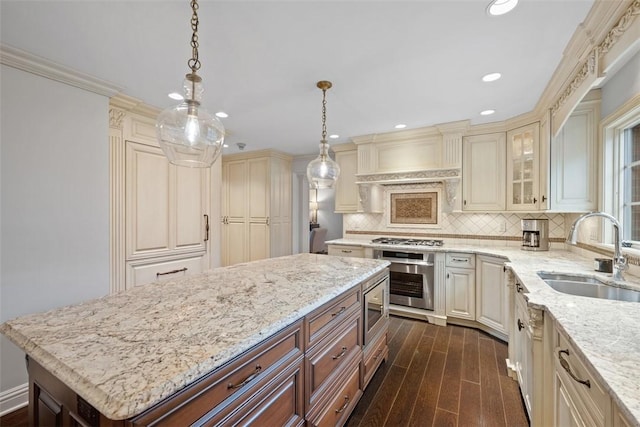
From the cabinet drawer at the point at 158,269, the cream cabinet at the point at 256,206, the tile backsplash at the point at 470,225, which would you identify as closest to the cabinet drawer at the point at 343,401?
the cabinet drawer at the point at 158,269

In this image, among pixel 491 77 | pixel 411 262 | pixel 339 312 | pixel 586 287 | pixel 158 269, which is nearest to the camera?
pixel 339 312

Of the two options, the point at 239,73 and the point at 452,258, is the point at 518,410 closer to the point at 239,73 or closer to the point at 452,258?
the point at 452,258

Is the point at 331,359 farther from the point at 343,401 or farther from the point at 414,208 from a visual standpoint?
the point at 414,208

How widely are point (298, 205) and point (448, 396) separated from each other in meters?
4.30

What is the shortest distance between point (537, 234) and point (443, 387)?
2035 mm

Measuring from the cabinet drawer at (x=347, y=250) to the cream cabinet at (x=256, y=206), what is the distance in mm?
1590

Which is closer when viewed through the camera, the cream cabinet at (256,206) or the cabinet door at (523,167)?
the cabinet door at (523,167)

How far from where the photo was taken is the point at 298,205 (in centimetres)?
577

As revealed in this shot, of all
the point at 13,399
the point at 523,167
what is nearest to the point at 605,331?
the point at 523,167

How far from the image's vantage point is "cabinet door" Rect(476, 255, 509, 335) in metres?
2.78

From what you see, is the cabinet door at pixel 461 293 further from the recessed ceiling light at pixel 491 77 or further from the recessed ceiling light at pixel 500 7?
the recessed ceiling light at pixel 500 7

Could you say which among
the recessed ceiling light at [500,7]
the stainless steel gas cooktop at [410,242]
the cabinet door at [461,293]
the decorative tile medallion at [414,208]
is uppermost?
the recessed ceiling light at [500,7]

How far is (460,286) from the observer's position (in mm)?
3166

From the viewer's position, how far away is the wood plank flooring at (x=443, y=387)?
179 cm
